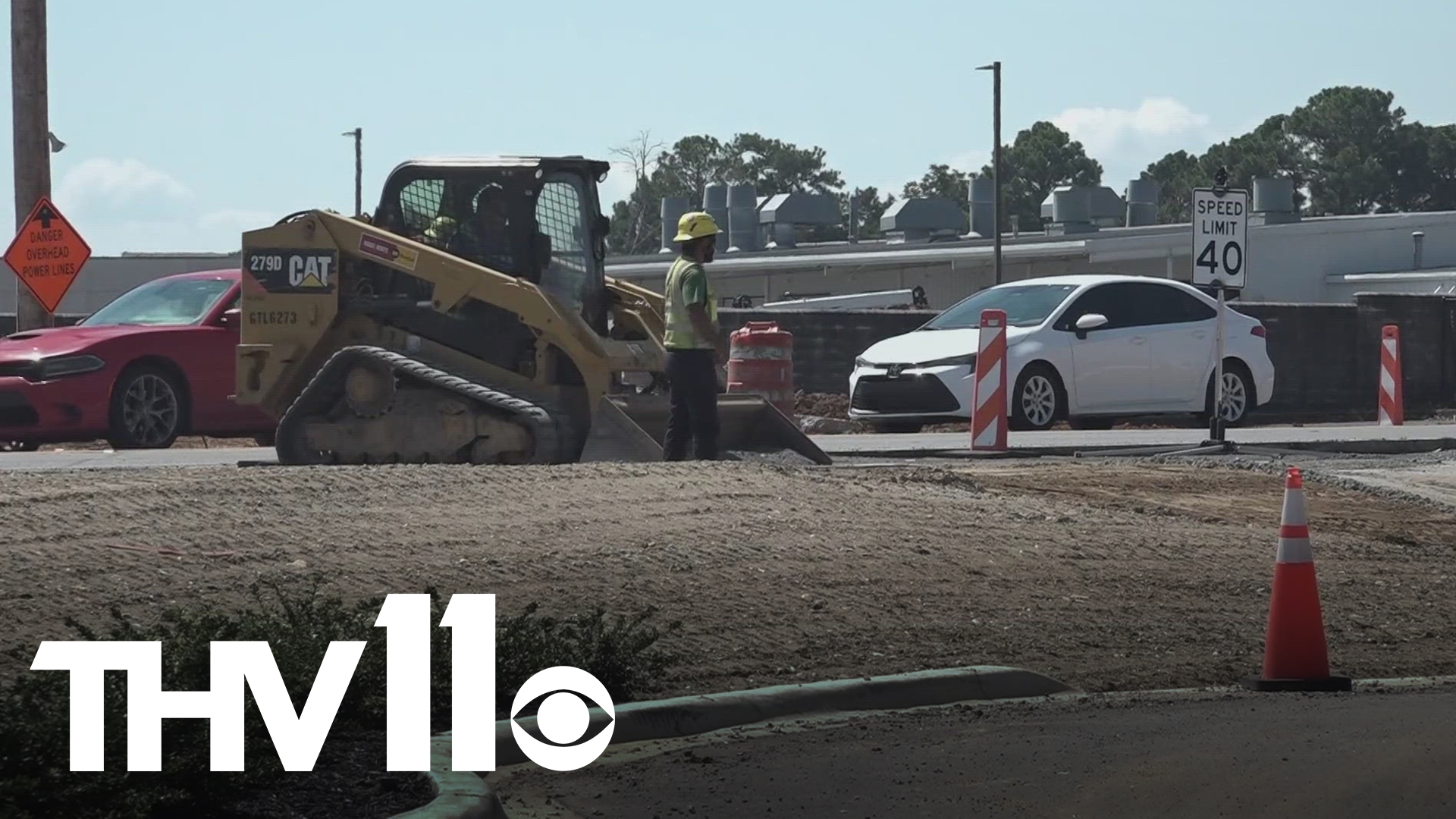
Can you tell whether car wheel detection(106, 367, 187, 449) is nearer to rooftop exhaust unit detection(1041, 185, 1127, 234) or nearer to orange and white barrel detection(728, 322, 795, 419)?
orange and white barrel detection(728, 322, 795, 419)

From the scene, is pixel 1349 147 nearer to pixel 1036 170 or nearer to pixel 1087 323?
pixel 1036 170

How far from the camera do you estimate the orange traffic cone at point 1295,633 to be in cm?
879

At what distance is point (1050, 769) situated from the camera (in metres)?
6.80

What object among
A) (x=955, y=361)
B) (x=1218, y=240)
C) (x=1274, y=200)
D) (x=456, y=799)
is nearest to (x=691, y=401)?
(x=1218, y=240)

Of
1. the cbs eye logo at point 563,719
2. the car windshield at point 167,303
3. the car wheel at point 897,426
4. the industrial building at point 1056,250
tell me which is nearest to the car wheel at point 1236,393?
the car wheel at point 897,426

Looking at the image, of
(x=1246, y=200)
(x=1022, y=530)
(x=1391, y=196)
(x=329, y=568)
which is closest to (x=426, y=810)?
(x=329, y=568)

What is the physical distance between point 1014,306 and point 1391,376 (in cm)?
480

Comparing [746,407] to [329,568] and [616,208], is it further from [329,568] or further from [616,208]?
[616,208]

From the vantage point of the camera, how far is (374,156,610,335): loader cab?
16.5m

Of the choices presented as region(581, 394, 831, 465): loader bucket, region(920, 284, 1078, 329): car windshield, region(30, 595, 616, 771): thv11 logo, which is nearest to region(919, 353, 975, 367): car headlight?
region(920, 284, 1078, 329): car windshield

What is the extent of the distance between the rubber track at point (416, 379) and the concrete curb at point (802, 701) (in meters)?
7.32

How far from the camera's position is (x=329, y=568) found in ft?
32.6

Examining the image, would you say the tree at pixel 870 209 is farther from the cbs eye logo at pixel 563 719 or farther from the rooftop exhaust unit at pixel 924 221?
the cbs eye logo at pixel 563 719

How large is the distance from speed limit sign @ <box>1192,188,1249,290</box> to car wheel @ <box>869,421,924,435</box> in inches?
160
